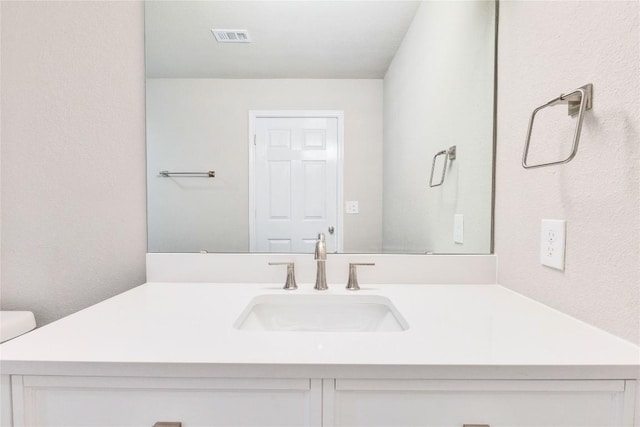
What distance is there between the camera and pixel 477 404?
22.5 inches

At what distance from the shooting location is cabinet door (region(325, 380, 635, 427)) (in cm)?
56

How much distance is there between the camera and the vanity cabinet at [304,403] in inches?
22.2

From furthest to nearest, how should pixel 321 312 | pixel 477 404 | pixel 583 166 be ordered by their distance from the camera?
pixel 321 312 < pixel 583 166 < pixel 477 404

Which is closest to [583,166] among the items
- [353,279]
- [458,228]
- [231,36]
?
[458,228]

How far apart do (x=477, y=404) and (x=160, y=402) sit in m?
0.54

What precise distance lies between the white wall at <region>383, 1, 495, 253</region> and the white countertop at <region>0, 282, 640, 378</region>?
378mm

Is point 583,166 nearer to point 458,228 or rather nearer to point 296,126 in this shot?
point 458,228

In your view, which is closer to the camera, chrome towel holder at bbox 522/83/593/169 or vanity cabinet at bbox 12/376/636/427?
vanity cabinet at bbox 12/376/636/427

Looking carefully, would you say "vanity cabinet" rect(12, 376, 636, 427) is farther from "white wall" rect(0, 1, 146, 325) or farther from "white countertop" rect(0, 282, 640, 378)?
"white wall" rect(0, 1, 146, 325)

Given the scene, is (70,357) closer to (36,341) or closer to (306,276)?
(36,341)

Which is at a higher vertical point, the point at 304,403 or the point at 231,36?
the point at 231,36

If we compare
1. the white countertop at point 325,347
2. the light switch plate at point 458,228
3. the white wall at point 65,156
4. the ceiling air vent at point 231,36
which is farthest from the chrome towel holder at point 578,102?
the white wall at point 65,156

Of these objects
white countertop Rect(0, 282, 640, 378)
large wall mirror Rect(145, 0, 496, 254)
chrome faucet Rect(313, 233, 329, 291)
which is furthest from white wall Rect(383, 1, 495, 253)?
white countertop Rect(0, 282, 640, 378)

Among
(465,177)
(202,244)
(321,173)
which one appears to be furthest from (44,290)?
(465,177)
